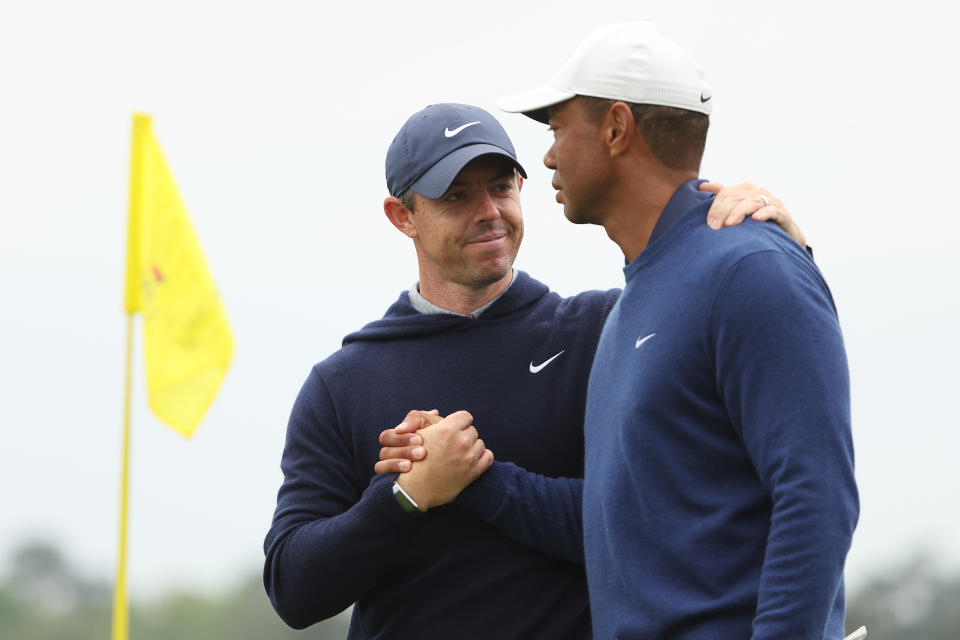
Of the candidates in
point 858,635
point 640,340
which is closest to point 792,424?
point 640,340

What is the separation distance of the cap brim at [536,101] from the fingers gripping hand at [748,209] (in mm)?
394

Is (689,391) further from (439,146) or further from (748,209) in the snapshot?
(439,146)

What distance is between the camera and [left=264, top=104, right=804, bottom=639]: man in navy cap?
358cm

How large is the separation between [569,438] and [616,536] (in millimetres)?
797

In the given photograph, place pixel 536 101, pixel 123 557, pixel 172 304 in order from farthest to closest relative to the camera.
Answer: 1. pixel 172 304
2. pixel 123 557
3. pixel 536 101

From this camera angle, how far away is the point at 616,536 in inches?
115

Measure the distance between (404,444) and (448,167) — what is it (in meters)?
0.69

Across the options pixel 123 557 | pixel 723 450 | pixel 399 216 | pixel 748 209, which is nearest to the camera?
pixel 723 450

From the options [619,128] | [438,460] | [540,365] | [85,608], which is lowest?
[85,608]

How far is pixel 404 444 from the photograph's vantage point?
3.56m

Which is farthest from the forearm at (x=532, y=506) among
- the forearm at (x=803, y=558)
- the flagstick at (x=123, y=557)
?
the flagstick at (x=123, y=557)

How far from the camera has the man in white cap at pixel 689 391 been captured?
8.58 feet

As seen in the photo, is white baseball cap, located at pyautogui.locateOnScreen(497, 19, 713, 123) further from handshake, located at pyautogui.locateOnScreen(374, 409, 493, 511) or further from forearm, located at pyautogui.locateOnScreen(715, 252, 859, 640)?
handshake, located at pyautogui.locateOnScreen(374, 409, 493, 511)

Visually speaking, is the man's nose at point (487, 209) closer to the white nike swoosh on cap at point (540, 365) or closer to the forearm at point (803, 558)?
the white nike swoosh on cap at point (540, 365)
